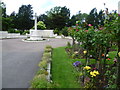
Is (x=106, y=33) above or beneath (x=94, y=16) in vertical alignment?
beneath

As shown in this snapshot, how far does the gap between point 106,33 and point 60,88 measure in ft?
6.28

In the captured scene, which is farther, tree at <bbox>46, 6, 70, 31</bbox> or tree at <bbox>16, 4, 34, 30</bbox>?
tree at <bbox>16, 4, 34, 30</bbox>

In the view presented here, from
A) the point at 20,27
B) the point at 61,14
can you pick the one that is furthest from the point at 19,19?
the point at 61,14

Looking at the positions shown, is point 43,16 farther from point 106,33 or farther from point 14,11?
point 106,33

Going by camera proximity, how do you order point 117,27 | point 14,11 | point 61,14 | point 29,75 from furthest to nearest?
point 14,11, point 61,14, point 29,75, point 117,27

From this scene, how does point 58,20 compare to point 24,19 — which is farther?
point 24,19

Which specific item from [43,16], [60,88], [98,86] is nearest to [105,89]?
[98,86]

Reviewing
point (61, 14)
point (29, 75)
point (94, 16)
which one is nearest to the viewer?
point (29, 75)

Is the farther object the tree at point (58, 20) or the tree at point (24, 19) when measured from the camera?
the tree at point (24, 19)

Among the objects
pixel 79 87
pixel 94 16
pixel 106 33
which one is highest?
pixel 94 16

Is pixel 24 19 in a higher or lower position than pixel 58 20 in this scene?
higher

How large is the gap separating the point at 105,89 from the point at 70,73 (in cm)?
163

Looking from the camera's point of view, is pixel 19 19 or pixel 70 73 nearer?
pixel 70 73

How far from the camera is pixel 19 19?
3731 centimetres
